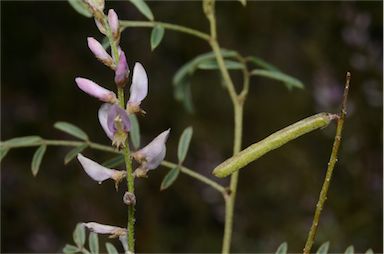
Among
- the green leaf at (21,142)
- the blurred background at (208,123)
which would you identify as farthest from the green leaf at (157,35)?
the blurred background at (208,123)

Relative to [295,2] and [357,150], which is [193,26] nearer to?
[295,2]

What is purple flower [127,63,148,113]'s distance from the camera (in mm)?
592

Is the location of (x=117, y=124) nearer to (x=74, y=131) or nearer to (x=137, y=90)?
(x=137, y=90)

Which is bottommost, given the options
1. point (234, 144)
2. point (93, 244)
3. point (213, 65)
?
point (93, 244)

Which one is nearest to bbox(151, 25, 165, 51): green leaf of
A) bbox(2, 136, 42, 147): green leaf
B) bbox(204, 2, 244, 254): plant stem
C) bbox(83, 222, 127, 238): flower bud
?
bbox(204, 2, 244, 254): plant stem

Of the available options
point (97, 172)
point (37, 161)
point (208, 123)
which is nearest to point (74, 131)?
point (37, 161)

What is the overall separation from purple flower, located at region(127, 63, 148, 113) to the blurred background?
49.7 inches

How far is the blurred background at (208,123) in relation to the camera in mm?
2121

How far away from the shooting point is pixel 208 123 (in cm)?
271

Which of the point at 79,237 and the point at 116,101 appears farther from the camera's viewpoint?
the point at 79,237

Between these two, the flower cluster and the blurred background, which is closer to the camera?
the flower cluster

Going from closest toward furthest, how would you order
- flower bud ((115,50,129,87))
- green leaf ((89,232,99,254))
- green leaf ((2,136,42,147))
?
flower bud ((115,50,129,87)) < green leaf ((89,232,99,254)) < green leaf ((2,136,42,147))

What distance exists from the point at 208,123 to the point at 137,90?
6.92ft

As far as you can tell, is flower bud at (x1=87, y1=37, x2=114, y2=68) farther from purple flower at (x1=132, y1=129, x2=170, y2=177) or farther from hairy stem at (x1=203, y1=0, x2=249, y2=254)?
hairy stem at (x1=203, y1=0, x2=249, y2=254)
